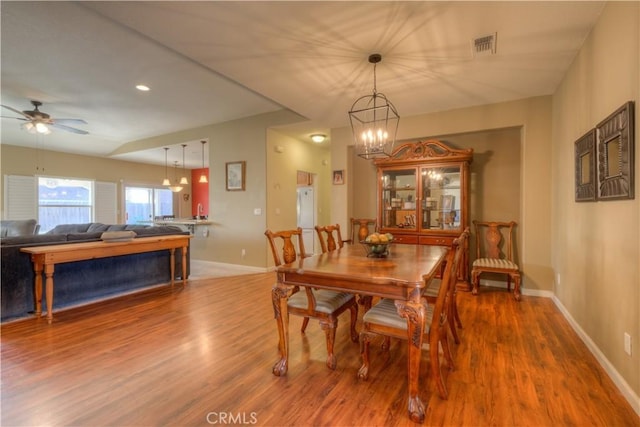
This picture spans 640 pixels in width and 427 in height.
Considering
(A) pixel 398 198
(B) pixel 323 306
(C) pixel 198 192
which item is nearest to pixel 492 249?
(A) pixel 398 198

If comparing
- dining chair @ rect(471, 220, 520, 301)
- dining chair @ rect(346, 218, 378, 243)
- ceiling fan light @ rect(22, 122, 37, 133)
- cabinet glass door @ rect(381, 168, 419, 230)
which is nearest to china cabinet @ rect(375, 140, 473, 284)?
cabinet glass door @ rect(381, 168, 419, 230)

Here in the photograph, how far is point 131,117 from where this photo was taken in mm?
5402

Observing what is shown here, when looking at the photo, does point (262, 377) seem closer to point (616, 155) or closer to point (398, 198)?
point (616, 155)

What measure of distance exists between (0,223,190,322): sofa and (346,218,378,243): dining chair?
277 cm

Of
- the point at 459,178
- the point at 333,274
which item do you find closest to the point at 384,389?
the point at 333,274

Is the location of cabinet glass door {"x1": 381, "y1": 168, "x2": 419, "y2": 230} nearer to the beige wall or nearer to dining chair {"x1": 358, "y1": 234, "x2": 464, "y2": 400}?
the beige wall

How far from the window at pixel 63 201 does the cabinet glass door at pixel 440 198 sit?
8460 mm

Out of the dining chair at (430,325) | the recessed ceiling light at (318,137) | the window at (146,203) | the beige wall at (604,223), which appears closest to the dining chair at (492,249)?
the beige wall at (604,223)

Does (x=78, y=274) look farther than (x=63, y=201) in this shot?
No

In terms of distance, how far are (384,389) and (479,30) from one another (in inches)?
111

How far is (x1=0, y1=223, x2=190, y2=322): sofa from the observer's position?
2.90 m

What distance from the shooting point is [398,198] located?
4.65 metres

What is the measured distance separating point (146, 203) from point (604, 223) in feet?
34.3

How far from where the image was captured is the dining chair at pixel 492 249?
3.77m
